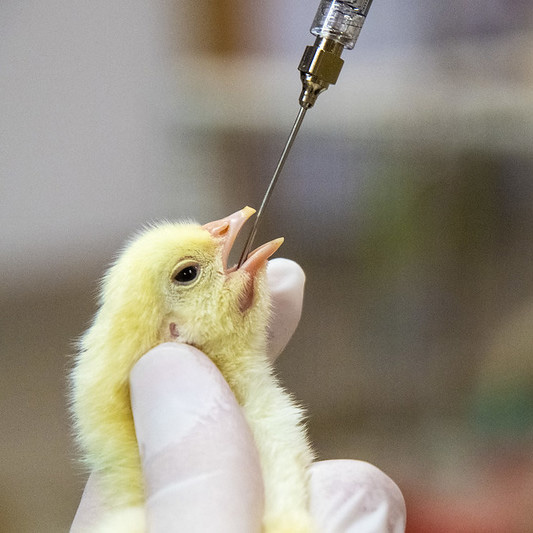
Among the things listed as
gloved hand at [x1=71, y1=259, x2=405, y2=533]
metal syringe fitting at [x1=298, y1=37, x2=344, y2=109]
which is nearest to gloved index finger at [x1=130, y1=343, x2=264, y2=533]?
gloved hand at [x1=71, y1=259, x2=405, y2=533]

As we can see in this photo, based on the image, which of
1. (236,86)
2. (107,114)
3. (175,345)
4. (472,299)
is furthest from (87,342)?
(472,299)

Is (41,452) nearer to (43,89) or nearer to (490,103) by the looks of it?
(43,89)

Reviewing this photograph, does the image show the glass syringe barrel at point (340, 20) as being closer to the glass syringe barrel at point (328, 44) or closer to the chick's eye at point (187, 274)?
the glass syringe barrel at point (328, 44)

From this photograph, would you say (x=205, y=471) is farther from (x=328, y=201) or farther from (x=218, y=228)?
(x=328, y=201)

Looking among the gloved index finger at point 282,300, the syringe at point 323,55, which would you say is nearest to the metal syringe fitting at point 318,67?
the syringe at point 323,55

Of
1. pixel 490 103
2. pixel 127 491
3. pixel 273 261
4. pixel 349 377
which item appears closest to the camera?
pixel 127 491
